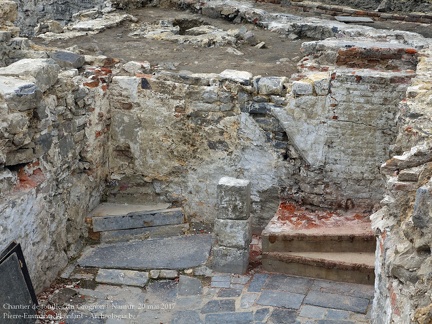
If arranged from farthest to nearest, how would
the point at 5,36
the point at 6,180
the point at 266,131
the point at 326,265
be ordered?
the point at 5,36 < the point at 266,131 < the point at 326,265 < the point at 6,180

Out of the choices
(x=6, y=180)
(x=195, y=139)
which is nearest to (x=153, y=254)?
(x=195, y=139)

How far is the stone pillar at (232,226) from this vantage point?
6.40m

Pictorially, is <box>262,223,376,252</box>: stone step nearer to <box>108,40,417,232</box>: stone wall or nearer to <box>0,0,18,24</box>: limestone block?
<box>108,40,417,232</box>: stone wall

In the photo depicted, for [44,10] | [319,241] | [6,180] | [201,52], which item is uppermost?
[201,52]

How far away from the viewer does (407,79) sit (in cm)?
667

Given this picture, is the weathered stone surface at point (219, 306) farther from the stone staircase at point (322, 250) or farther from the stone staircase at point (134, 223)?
the stone staircase at point (134, 223)

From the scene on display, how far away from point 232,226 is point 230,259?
14.2 inches

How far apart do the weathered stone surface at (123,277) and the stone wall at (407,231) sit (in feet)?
8.40

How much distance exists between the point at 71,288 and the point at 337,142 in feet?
10.4

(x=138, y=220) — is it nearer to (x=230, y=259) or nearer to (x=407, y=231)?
(x=230, y=259)

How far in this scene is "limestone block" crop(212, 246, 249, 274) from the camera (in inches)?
256

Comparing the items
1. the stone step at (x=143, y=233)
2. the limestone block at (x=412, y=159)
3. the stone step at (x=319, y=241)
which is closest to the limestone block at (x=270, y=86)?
the stone step at (x=319, y=241)

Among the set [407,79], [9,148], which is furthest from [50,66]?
[407,79]

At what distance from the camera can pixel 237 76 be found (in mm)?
7152
